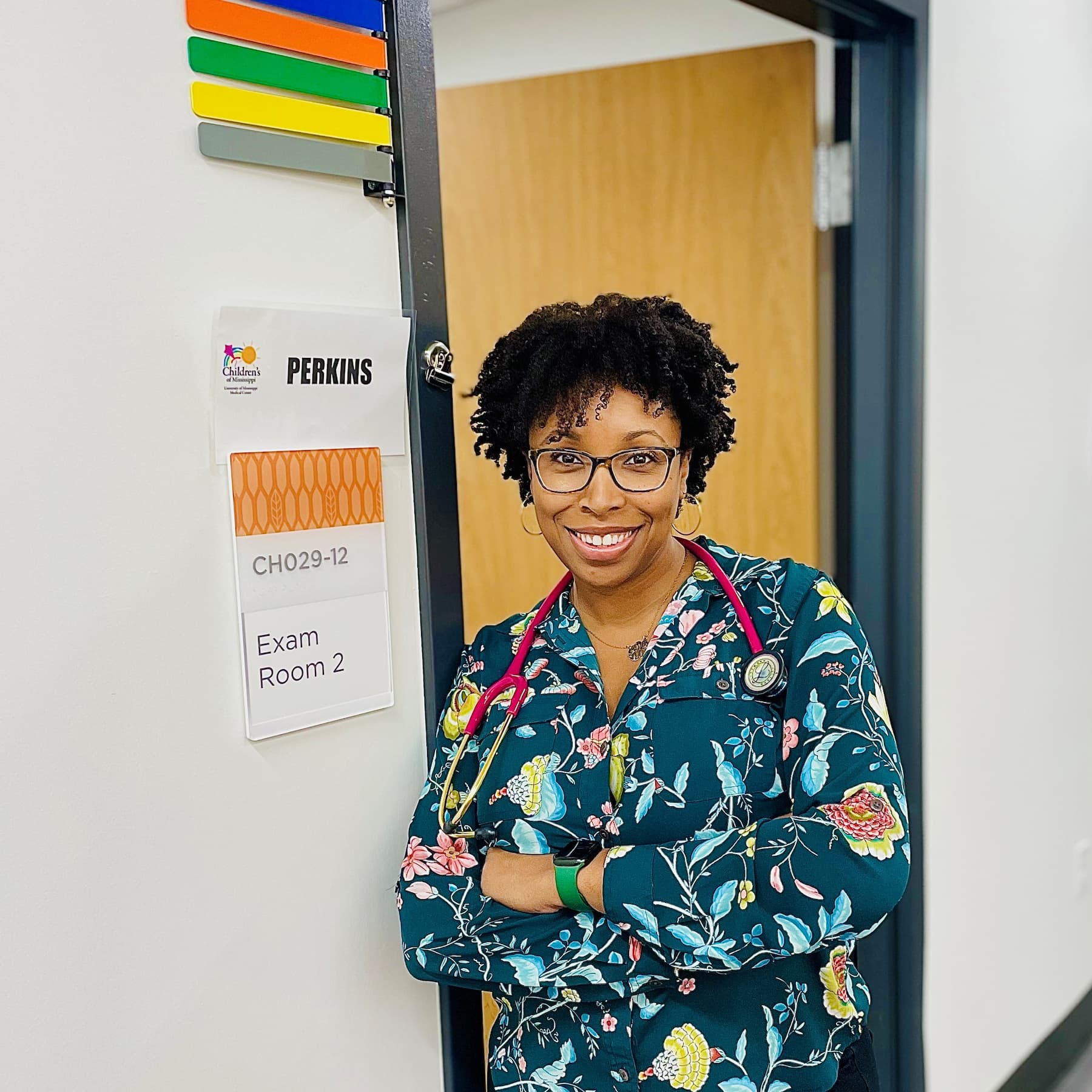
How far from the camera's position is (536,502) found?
1.18m

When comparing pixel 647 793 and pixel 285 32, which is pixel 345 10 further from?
pixel 647 793

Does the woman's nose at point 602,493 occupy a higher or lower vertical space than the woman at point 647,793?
higher

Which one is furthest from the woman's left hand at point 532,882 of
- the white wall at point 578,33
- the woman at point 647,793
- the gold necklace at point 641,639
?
the white wall at point 578,33

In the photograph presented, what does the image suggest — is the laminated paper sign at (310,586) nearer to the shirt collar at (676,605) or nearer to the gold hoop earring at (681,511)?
the shirt collar at (676,605)

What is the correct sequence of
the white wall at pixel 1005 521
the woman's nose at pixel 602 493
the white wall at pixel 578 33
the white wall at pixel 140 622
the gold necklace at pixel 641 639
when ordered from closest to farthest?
the white wall at pixel 140 622
the woman's nose at pixel 602 493
the gold necklace at pixel 641 639
the white wall at pixel 1005 521
the white wall at pixel 578 33

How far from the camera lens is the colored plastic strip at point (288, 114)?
1.01 meters

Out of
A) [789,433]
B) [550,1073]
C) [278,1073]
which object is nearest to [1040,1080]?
[789,433]

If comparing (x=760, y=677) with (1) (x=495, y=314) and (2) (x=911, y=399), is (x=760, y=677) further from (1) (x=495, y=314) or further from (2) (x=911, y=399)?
(1) (x=495, y=314)

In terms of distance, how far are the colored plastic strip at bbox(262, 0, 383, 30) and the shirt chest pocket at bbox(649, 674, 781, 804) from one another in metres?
0.75

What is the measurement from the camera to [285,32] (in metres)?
1.07

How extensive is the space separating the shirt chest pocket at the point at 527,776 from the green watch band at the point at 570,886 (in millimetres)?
59

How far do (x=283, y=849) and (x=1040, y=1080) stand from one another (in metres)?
1.97

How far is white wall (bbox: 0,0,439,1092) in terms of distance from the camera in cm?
91

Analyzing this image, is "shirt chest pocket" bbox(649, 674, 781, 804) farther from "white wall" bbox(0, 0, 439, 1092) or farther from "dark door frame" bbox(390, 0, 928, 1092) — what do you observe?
"dark door frame" bbox(390, 0, 928, 1092)
